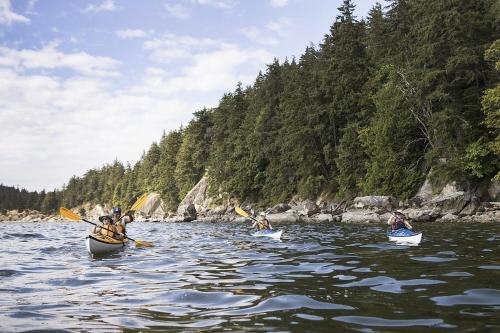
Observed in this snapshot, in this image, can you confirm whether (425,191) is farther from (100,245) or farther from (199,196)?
→ (199,196)

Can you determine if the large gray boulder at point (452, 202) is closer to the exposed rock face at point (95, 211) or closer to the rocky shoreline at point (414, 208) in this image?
the rocky shoreline at point (414, 208)

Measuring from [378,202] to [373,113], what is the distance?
9.35m

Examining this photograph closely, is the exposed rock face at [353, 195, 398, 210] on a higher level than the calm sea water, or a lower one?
higher

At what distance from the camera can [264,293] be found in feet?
22.0

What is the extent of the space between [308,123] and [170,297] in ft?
128

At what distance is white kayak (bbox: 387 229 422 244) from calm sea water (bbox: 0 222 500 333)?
226cm

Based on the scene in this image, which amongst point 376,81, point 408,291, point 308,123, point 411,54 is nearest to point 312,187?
point 308,123

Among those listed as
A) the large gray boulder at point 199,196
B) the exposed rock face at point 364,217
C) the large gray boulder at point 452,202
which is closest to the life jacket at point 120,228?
the exposed rock face at point 364,217

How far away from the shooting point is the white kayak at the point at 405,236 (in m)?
14.2

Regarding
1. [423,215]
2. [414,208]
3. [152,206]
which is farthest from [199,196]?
[423,215]

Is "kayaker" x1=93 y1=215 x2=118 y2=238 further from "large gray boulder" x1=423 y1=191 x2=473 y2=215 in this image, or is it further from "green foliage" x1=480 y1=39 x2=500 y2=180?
"green foliage" x1=480 y1=39 x2=500 y2=180

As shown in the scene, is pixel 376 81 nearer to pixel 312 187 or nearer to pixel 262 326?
pixel 312 187

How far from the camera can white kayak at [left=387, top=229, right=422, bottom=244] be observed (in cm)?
1416

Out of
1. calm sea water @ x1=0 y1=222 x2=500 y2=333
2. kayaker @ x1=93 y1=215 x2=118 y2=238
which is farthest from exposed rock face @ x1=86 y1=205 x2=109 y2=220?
calm sea water @ x1=0 y1=222 x2=500 y2=333
